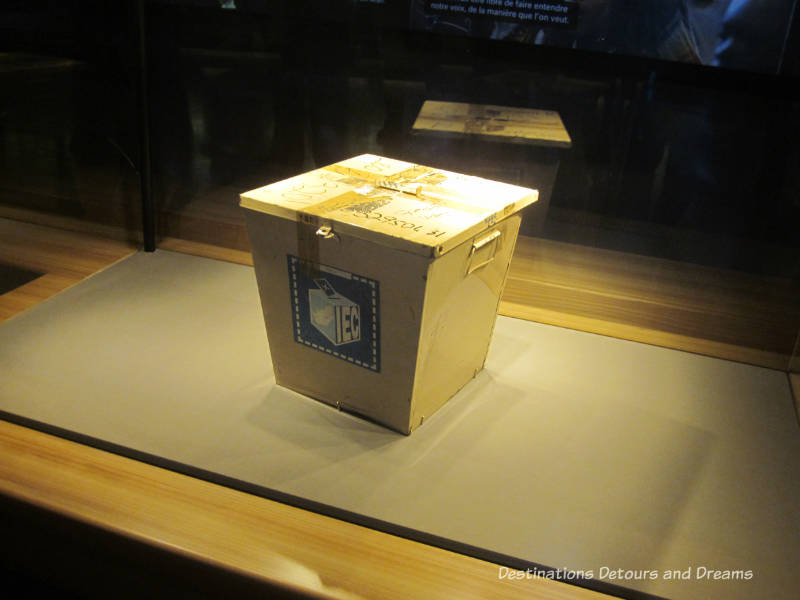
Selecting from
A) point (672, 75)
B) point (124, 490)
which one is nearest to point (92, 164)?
point (124, 490)

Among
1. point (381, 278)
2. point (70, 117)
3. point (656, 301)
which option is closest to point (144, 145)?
point (70, 117)

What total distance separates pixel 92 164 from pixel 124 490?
1124 millimetres

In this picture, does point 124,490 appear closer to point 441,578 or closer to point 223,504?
point 223,504

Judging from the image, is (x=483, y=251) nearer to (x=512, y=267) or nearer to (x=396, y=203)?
(x=396, y=203)

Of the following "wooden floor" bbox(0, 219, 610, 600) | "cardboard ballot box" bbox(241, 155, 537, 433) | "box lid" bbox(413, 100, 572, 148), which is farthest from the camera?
"box lid" bbox(413, 100, 572, 148)

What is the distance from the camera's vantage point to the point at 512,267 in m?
1.71

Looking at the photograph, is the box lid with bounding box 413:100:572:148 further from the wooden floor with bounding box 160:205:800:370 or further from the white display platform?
the white display platform

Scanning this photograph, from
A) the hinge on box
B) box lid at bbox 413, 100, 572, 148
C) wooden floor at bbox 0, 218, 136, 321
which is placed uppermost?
box lid at bbox 413, 100, 572, 148

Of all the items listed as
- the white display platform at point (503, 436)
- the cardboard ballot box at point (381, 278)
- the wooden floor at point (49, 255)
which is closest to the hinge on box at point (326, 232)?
the cardboard ballot box at point (381, 278)

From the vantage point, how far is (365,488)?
1.04 metres

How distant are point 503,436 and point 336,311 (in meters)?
0.36

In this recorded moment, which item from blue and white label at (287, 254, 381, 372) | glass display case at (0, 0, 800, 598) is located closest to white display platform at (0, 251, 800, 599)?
glass display case at (0, 0, 800, 598)

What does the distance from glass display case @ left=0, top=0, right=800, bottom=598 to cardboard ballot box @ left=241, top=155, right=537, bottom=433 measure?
8cm

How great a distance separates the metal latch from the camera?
1.08 meters
